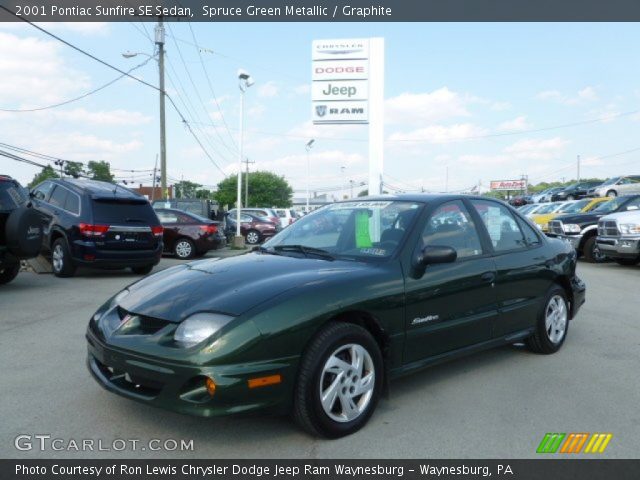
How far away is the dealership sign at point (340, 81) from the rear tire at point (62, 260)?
227 inches

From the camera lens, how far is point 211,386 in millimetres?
3018

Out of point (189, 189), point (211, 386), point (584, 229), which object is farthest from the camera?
point (189, 189)

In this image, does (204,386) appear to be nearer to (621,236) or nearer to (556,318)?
(556,318)

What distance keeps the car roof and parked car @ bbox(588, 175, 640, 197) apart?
3134 centimetres

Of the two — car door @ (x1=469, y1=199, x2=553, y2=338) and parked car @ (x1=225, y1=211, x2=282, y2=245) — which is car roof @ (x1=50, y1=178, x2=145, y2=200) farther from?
parked car @ (x1=225, y1=211, x2=282, y2=245)

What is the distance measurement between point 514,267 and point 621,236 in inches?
375

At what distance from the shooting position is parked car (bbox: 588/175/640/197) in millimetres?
33875

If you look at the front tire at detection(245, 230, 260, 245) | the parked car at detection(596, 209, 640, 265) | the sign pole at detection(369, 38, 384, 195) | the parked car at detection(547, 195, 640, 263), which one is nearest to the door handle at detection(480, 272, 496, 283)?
the sign pole at detection(369, 38, 384, 195)

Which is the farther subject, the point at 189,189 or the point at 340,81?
the point at 189,189

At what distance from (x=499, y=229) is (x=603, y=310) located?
384cm

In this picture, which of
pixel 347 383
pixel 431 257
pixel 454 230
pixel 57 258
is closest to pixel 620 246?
pixel 454 230

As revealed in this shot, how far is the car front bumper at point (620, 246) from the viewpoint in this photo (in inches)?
494

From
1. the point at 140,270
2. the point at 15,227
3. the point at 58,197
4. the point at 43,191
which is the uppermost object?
the point at 43,191
